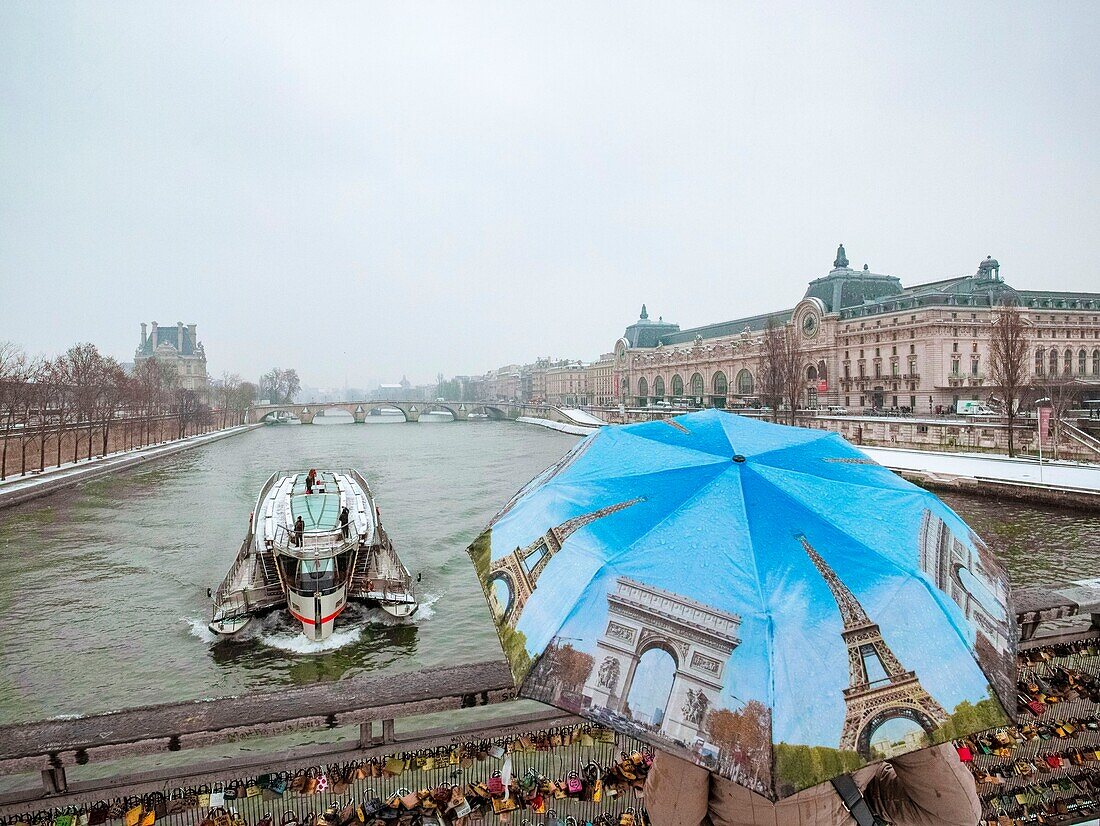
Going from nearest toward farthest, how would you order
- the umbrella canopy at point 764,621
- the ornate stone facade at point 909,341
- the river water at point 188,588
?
1. the umbrella canopy at point 764,621
2. the river water at point 188,588
3. the ornate stone facade at point 909,341

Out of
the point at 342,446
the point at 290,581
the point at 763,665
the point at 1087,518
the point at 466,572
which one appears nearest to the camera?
the point at 763,665

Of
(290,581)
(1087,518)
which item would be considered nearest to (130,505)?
(290,581)

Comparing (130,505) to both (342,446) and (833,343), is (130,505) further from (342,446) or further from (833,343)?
(833,343)

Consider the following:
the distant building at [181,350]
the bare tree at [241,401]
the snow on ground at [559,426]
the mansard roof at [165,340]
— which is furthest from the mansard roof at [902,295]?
the mansard roof at [165,340]

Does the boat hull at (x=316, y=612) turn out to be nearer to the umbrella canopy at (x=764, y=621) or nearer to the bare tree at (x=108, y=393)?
the umbrella canopy at (x=764, y=621)

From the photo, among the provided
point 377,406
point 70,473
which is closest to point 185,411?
point 70,473

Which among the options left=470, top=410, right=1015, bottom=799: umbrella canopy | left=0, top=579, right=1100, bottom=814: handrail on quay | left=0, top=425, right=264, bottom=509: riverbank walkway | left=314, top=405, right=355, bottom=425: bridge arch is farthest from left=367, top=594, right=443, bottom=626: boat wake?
left=314, top=405, right=355, bottom=425: bridge arch
